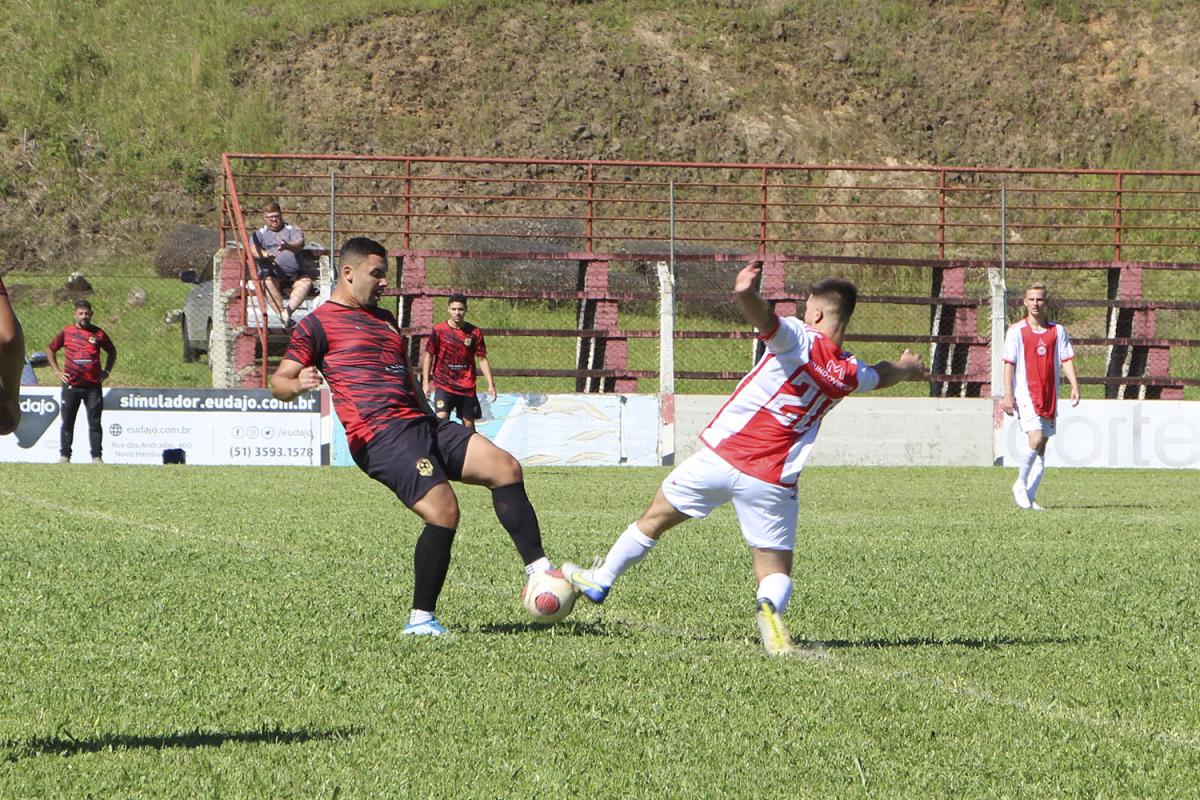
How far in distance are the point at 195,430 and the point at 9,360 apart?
18.2 metres

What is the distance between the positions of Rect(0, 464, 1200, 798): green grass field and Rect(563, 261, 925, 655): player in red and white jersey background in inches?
14.3

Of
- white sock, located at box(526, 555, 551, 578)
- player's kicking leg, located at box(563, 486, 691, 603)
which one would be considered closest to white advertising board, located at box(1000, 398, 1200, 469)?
player's kicking leg, located at box(563, 486, 691, 603)

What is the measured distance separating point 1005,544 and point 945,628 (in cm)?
395

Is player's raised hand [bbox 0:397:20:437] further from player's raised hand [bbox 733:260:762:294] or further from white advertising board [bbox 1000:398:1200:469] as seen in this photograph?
white advertising board [bbox 1000:398:1200:469]

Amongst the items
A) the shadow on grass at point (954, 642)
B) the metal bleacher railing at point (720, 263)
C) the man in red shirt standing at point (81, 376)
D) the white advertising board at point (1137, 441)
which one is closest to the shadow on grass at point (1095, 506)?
the metal bleacher railing at point (720, 263)

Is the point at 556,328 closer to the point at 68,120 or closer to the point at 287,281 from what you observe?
the point at 287,281

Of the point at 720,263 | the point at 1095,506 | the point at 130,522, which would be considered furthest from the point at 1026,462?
the point at 720,263

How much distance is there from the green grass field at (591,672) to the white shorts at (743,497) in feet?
1.51

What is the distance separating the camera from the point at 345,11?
44.4m

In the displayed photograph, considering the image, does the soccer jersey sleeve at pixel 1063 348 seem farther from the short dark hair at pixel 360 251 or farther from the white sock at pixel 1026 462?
the short dark hair at pixel 360 251

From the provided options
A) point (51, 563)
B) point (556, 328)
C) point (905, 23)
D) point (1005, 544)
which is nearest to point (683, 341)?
point (556, 328)

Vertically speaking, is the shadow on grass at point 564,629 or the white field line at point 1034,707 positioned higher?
the white field line at point 1034,707

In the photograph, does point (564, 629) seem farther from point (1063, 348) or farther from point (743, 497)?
point (1063, 348)

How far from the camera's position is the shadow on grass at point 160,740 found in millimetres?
4254
